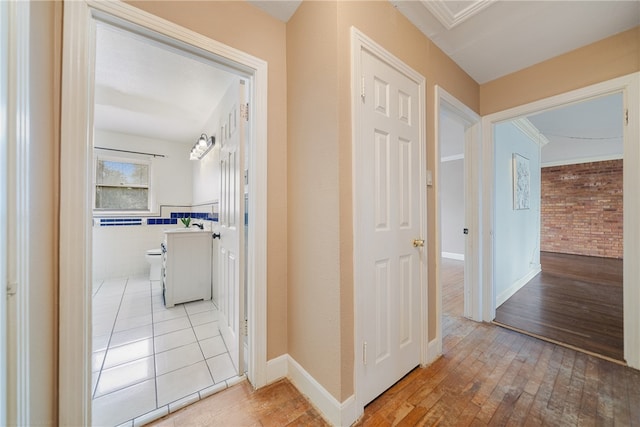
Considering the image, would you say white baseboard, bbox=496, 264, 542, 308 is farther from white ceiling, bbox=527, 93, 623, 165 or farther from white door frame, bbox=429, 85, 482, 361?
white ceiling, bbox=527, 93, 623, 165

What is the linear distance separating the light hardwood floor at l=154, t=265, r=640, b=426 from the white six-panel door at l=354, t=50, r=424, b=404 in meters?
0.15

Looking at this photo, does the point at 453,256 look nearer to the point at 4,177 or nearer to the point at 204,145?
the point at 204,145

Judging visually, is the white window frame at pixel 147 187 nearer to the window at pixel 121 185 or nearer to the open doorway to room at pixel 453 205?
the window at pixel 121 185

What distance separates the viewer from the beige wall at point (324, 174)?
3.91 ft

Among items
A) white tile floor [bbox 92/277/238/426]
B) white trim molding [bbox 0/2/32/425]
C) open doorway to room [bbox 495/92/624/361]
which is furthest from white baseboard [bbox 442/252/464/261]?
white trim molding [bbox 0/2/32/425]

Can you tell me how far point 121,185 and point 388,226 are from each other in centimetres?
468

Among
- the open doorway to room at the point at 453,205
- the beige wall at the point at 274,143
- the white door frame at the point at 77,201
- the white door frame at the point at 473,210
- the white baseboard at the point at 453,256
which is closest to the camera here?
the white door frame at the point at 77,201

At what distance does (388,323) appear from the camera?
141 centimetres

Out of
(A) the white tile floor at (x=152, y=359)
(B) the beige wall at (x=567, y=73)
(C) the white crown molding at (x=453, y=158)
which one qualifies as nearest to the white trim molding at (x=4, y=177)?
(A) the white tile floor at (x=152, y=359)

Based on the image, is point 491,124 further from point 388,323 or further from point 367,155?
point 388,323

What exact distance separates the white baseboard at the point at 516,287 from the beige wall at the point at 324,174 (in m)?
2.55

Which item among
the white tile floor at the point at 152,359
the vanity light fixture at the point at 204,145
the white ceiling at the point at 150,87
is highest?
the white ceiling at the point at 150,87

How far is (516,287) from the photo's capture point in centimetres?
325

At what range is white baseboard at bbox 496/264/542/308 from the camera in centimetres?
279
